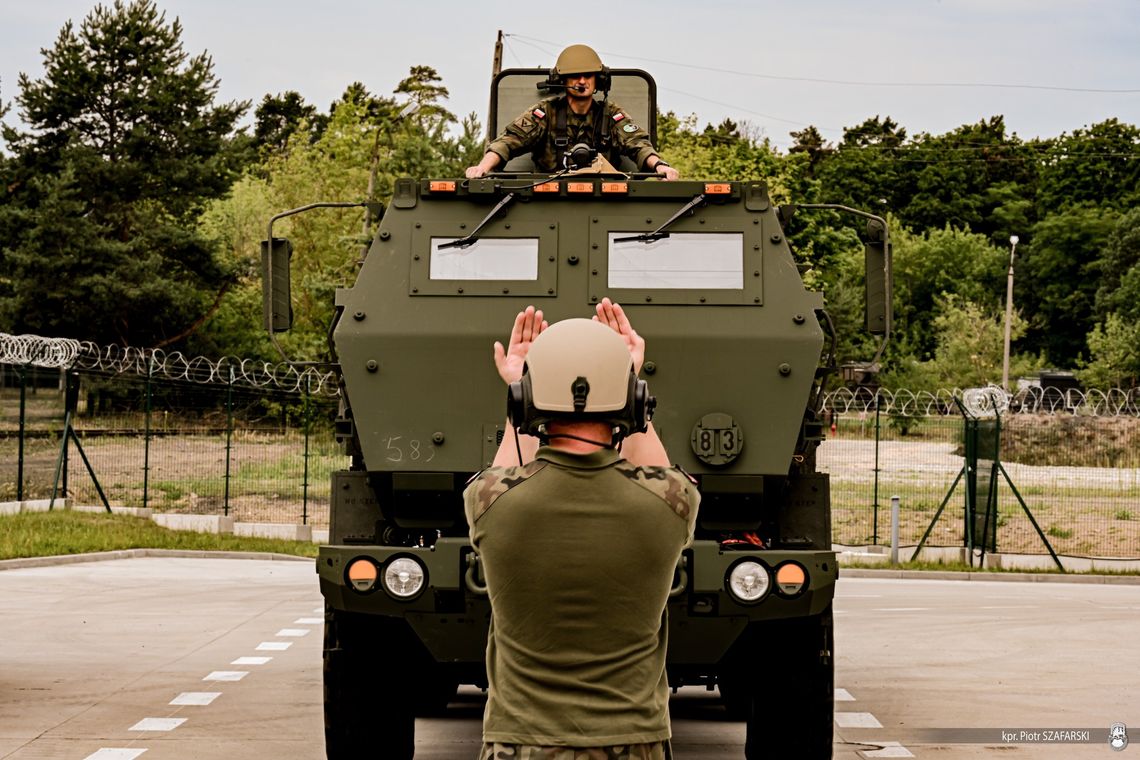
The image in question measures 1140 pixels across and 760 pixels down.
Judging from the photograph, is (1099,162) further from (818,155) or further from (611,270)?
(611,270)

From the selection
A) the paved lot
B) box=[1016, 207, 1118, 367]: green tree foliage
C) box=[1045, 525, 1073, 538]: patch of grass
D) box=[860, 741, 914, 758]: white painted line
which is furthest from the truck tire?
box=[1016, 207, 1118, 367]: green tree foliage

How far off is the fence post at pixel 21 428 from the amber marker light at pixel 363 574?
20.1 m

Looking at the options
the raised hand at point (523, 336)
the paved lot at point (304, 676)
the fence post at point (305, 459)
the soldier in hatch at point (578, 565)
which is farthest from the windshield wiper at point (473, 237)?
the fence post at point (305, 459)

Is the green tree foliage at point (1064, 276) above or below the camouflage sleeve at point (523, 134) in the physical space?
above

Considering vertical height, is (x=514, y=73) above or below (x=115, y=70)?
below

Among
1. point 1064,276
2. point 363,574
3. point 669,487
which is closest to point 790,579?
point 363,574

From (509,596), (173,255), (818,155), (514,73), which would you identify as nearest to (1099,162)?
(818,155)

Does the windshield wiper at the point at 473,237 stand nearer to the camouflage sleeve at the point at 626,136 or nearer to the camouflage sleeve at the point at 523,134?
the camouflage sleeve at the point at 523,134

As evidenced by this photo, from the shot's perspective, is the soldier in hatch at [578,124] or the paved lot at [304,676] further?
the soldier in hatch at [578,124]

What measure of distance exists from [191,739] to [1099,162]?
95188mm

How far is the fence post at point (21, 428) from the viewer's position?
2656 centimetres

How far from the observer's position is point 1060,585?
75.2ft

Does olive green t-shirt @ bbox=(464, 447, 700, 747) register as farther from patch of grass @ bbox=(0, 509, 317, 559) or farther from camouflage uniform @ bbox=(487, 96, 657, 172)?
patch of grass @ bbox=(0, 509, 317, 559)

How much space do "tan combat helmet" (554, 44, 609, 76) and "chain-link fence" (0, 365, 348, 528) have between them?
59.4 feet
